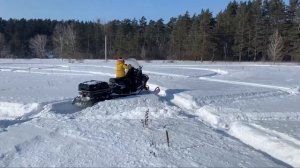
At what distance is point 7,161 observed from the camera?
6.39m

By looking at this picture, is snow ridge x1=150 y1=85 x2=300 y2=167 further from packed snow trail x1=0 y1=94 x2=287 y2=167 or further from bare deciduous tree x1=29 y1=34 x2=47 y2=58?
bare deciduous tree x1=29 y1=34 x2=47 y2=58

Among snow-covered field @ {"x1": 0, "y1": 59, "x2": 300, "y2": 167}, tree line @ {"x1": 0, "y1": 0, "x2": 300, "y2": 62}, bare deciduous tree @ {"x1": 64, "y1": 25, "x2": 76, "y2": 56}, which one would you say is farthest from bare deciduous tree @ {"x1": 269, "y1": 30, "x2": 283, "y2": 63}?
snow-covered field @ {"x1": 0, "y1": 59, "x2": 300, "y2": 167}

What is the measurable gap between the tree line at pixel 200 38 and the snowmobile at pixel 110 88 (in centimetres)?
3842

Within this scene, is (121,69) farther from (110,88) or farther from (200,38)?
(200,38)

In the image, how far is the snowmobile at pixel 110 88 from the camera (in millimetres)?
12562

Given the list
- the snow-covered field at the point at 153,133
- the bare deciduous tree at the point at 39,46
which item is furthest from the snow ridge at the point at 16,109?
the bare deciduous tree at the point at 39,46

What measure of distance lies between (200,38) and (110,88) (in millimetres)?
47291

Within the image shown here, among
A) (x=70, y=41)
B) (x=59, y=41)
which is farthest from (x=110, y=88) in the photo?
(x=59, y=41)

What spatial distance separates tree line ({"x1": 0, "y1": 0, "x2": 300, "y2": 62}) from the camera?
192ft

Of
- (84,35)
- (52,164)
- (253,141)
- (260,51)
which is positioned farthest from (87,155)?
(84,35)

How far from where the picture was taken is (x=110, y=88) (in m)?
13.8

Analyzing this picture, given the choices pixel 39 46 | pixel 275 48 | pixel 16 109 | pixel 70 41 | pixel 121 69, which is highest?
pixel 70 41

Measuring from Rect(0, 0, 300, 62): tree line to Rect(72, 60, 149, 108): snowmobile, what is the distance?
126 feet

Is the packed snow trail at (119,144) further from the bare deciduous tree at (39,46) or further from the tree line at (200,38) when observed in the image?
the bare deciduous tree at (39,46)
